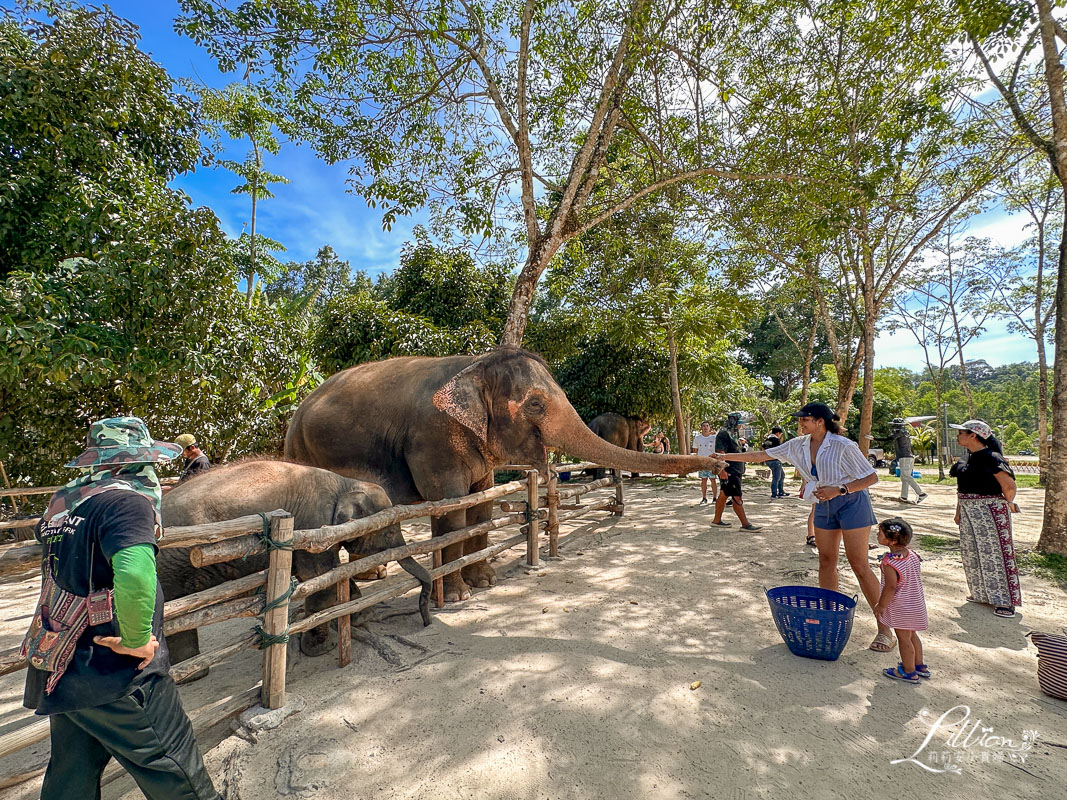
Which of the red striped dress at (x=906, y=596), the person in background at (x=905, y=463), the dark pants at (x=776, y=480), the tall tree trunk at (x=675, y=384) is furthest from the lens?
the tall tree trunk at (x=675, y=384)

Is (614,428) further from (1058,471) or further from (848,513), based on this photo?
(848,513)

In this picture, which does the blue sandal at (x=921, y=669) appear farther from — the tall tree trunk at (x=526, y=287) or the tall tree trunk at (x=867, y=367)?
the tall tree trunk at (x=867, y=367)

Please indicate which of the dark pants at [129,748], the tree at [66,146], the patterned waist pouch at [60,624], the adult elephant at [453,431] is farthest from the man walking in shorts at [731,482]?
the tree at [66,146]

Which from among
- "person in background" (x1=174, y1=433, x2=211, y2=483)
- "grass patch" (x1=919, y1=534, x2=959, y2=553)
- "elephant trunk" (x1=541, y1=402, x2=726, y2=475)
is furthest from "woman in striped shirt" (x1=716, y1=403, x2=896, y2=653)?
"person in background" (x1=174, y1=433, x2=211, y2=483)

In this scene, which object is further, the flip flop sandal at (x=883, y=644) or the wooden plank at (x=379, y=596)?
the flip flop sandal at (x=883, y=644)

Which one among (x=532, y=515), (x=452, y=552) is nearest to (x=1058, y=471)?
(x=532, y=515)

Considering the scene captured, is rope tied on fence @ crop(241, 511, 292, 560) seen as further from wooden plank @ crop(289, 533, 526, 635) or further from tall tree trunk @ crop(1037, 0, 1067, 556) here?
tall tree trunk @ crop(1037, 0, 1067, 556)

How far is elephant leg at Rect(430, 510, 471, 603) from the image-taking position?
189 inches

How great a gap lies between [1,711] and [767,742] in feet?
15.5

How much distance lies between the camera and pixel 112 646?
1776 millimetres

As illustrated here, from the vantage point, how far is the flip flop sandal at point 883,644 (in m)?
3.62

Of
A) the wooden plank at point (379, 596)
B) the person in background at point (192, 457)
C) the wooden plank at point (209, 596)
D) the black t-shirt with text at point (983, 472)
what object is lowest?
the wooden plank at point (379, 596)

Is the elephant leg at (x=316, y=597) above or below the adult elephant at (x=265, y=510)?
below

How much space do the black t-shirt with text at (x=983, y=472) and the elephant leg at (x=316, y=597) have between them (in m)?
5.33
